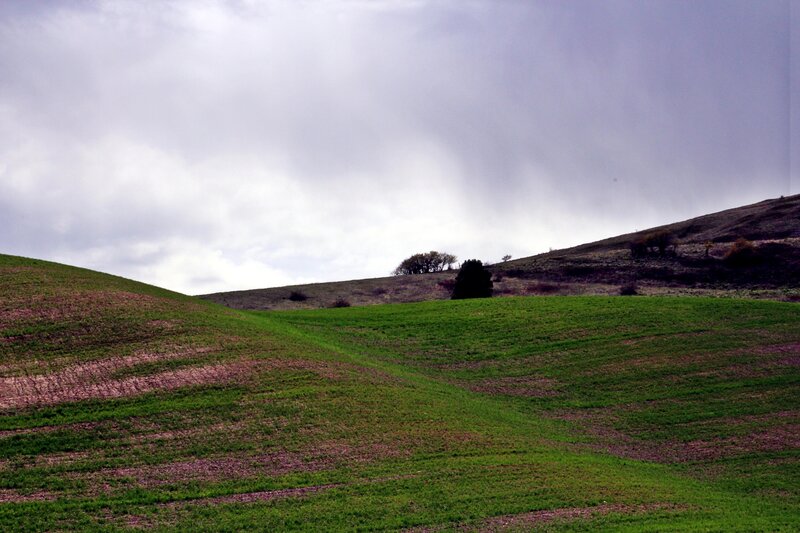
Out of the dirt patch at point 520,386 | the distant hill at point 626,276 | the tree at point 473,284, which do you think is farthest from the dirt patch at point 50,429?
the distant hill at point 626,276

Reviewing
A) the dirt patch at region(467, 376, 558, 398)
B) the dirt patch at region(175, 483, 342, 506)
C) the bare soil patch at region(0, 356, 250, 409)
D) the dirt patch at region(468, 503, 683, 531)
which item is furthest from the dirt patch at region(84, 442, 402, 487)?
the dirt patch at region(467, 376, 558, 398)

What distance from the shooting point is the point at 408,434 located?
32531 mm

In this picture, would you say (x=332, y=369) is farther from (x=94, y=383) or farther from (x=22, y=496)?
(x=22, y=496)

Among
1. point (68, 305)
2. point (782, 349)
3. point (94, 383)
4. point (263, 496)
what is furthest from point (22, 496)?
point (782, 349)

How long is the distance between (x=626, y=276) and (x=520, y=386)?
5891cm

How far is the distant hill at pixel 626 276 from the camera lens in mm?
91250

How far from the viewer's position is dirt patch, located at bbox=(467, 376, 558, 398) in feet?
148

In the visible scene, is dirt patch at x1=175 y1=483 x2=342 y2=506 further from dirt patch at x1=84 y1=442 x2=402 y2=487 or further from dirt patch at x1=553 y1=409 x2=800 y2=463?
dirt patch at x1=553 y1=409 x2=800 y2=463

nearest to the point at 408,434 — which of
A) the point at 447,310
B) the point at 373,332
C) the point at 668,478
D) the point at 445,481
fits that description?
the point at 445,481

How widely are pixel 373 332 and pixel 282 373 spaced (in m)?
21.1

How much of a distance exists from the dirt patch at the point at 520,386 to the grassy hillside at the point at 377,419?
194 mm

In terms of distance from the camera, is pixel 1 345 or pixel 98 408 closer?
pixel 98 408

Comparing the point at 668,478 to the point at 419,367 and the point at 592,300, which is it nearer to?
the point at 419,367

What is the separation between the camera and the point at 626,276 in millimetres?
100188
